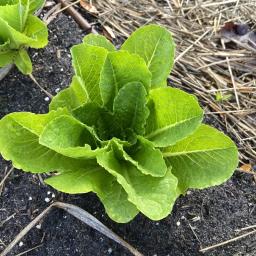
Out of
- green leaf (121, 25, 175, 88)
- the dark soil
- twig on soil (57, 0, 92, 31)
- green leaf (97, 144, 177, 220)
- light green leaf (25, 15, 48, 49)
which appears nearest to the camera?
green leaf (97, 144, 177, 220)

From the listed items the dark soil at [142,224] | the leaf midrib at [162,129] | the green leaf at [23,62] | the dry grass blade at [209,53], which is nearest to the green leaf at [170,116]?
the leaf midrib at [162,129]

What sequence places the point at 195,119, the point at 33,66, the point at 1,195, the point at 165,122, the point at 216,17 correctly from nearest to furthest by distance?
the point at 195,119 < the point at 165,122 < the point at 1,195 < the point at 33,66 < the point at 216,17

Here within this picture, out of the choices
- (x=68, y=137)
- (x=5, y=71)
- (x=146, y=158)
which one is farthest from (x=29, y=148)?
(x=5, y=71)

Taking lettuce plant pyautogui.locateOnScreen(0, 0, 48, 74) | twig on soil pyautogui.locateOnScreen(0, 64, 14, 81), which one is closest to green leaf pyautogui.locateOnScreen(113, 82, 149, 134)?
lettuce plant pyautogui.locateOnScreen(0, 0, 48, 74)

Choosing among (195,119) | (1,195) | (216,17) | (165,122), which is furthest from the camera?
(216,17)

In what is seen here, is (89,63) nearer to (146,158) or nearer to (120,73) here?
(120,73)

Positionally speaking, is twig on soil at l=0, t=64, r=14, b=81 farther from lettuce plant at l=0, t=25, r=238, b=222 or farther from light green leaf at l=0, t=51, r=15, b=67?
lettuce plant at l=0, t=25, r=238, b=222

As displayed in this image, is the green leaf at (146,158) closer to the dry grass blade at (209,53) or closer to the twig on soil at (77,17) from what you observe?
the dry grass blade at (209,53)

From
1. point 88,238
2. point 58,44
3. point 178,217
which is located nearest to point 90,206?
point 88,238

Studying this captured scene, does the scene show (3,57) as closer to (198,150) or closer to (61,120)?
(61,120)
